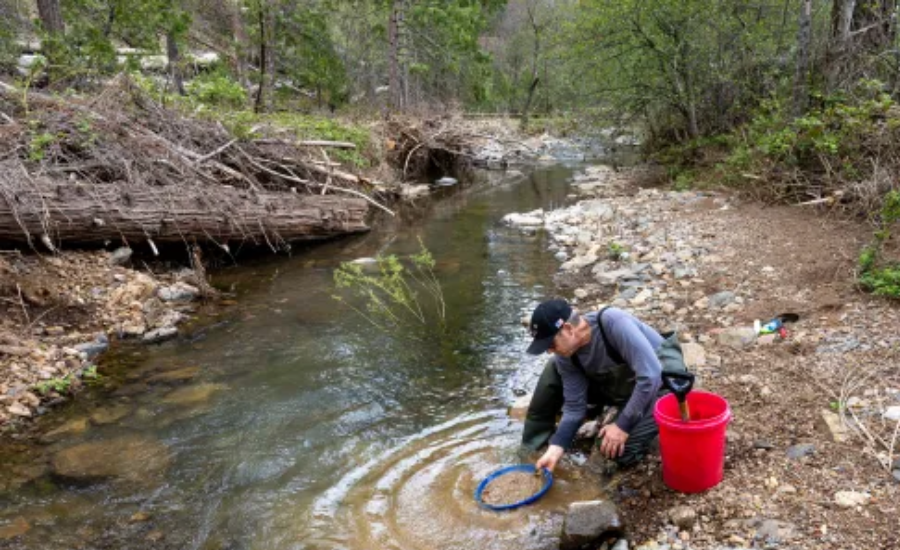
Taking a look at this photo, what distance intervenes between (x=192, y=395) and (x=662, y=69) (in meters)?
10.5

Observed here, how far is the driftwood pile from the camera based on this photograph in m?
6.80

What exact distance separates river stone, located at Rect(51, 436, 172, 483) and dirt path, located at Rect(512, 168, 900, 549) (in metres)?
2.84

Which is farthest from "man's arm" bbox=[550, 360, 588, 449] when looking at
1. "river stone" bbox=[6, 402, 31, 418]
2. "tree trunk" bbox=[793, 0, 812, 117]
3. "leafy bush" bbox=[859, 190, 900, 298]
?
"tree trunk" bbox=[793, 0, 812, 117]

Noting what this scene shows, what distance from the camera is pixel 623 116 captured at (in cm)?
1453

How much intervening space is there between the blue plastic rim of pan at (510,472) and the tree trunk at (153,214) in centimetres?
523

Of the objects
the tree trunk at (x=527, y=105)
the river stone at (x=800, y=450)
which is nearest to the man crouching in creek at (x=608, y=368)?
the river stone at (x=800, y=450)

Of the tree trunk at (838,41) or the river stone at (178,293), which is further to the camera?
the tree trunk at (838,41)

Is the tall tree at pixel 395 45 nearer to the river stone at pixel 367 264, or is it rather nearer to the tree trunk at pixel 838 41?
the river stone at pixel 367 264

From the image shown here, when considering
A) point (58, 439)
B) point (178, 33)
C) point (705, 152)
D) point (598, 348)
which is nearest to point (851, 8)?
point (705, 152)

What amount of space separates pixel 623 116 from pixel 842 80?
6695mm

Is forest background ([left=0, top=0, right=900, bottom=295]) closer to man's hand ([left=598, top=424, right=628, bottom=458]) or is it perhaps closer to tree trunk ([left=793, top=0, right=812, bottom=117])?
tree trunk ([left=793, top=0, right=812, bottom=117])

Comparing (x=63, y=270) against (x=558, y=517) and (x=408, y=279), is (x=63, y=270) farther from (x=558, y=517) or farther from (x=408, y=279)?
(x=558, y=517)

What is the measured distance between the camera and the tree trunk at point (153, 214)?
6473mm

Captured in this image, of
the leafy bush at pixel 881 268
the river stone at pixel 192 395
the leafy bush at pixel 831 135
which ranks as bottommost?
the river stone at pixel 192 395
